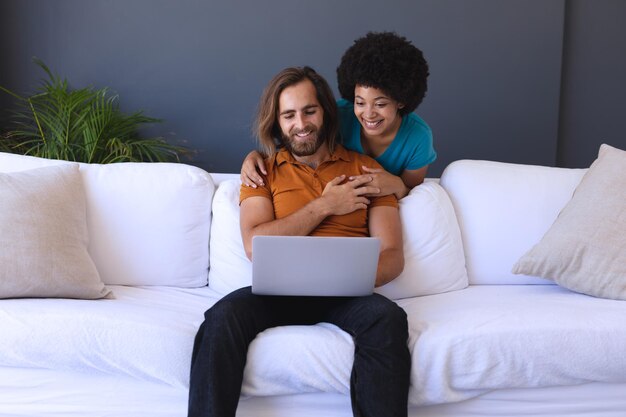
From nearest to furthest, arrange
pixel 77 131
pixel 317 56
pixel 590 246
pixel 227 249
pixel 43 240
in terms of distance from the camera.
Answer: pixel 43 240, pixel 590 246, pixel 227 249, pixel 77 131, pixel 317 56

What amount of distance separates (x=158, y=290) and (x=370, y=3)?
1.95m

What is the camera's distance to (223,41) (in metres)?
3.53

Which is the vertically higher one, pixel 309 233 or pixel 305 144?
pixel 305 144

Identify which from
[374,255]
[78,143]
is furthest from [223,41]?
[374,255]

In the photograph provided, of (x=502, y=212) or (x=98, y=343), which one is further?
(x=502, y=212)

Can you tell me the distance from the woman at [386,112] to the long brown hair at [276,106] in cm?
7

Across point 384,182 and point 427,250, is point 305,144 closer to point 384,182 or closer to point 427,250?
point 384,182

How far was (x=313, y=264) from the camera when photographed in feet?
5.83

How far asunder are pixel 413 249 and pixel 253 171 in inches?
22.1

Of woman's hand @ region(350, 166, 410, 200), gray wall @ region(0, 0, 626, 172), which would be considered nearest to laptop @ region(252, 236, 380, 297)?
woman's hand @ region(350, 166, 410, 200)

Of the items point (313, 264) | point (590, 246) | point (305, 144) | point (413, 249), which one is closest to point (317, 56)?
point (305, 144)

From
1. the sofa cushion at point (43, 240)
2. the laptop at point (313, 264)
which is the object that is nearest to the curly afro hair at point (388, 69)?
the laptop at point (313, 264)

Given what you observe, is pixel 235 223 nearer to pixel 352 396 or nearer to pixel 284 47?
pixel 352 396

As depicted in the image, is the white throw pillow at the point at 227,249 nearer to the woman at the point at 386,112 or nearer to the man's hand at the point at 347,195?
the woman at the point at 386,112
